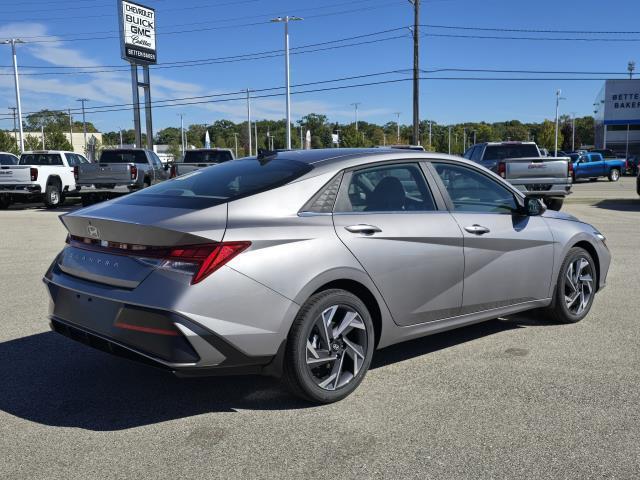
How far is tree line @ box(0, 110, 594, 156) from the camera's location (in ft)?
338

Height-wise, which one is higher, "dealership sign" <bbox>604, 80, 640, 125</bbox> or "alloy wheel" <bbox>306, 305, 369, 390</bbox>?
"dealership sign" <bbox>604, 80, 640, 125</bbox>

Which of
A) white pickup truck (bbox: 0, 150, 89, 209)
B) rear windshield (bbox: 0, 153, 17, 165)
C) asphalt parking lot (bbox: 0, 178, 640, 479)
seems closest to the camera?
asphalt parking lot (bbox: 0, 178, 640, 479)

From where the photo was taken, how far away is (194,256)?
3.32 m

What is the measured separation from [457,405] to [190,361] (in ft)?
5.48

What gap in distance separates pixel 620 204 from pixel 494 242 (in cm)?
1605

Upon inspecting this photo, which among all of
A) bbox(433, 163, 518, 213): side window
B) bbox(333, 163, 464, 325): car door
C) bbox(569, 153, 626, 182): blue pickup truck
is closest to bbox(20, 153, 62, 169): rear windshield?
bbox(433, 163, 518, 213): side window

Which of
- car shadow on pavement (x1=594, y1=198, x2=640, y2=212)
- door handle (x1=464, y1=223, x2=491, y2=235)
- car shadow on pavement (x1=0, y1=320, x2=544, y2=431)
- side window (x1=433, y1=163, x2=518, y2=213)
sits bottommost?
car shadow on pavement (x1=594, y1=198, x2=640, y2=212)

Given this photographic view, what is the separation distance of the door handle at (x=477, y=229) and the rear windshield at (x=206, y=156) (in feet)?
55.9

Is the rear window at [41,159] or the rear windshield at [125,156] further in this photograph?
the rear window at [41,159]

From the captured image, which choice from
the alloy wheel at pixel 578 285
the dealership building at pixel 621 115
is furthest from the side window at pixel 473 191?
the dealership building at pixel 621 115

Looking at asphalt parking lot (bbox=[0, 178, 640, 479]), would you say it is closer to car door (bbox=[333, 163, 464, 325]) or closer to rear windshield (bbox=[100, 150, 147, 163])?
car door (bbox=[333, 163, 464, 325])

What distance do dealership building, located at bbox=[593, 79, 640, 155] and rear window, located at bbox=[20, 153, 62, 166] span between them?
165 ft

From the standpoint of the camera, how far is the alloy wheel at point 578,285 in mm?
5547

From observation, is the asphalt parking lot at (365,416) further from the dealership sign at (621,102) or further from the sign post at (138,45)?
the dealership sign at (621,102)
